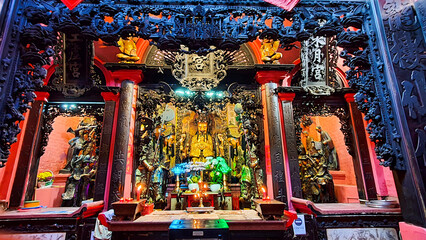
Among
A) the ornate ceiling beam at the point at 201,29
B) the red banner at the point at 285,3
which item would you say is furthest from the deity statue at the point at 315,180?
the red banner at the point at 285,3

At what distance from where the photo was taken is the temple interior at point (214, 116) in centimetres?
262

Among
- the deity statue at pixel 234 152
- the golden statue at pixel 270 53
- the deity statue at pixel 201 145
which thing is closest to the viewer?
the golden statue at pixel 270 53

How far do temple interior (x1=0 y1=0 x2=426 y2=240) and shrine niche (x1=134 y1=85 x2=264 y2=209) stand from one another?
0.06 m

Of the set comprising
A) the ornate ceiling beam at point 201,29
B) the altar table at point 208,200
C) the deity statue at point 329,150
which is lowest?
the altar table at point 208,200

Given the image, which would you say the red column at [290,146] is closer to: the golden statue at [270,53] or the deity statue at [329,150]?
the golden statue at [270,53]

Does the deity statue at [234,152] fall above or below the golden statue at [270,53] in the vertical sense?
below

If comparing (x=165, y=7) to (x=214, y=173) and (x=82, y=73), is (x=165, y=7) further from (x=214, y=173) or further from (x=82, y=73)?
(x=214, y=173)

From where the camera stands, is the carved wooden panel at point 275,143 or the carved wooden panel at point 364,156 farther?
the carved wooden panel at point 364,156

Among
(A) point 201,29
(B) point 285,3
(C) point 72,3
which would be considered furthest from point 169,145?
(B) point 285,3

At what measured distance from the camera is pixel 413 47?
2.58 meters

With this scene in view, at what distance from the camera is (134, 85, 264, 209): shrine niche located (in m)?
5.90

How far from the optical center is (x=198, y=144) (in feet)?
29.4

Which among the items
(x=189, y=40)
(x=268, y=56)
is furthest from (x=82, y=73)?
(x=268, y=56)

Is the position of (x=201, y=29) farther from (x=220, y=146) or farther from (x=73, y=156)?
(x=73, y=156)
